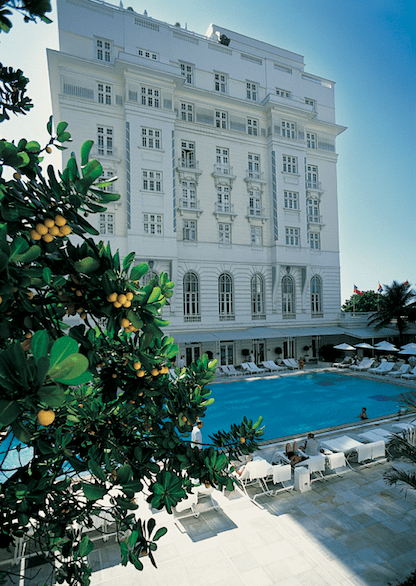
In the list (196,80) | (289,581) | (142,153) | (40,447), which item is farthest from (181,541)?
(196,80)

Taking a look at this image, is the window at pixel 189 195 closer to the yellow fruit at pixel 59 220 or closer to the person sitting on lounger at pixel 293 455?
the person sitting on lounger at pixel 293 455

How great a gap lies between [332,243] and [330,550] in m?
26.3

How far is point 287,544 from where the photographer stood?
19.0 feet

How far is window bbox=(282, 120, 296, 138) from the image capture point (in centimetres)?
2633

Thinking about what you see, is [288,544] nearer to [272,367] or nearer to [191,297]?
[272,367]

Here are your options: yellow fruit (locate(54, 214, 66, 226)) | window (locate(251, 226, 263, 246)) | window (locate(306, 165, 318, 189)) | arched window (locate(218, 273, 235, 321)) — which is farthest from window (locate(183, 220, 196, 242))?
yellow fruit (locate(54, 214, 66, 226))

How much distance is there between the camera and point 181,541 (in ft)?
19.5

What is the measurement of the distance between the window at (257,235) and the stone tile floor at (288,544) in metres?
20.3

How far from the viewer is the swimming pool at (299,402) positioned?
14.6 m

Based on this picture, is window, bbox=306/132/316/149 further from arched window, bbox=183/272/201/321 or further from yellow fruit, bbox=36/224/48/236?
yellow fruit, bbox=36/224/48/236

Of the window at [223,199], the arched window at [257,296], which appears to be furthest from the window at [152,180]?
the arched window at [257,296]

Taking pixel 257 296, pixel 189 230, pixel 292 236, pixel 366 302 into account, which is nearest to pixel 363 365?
pixel 257 296

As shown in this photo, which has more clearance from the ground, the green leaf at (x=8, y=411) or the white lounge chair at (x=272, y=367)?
the green leaf at (x=8, y=411)

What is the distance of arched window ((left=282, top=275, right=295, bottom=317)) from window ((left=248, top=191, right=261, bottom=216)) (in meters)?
5.56
